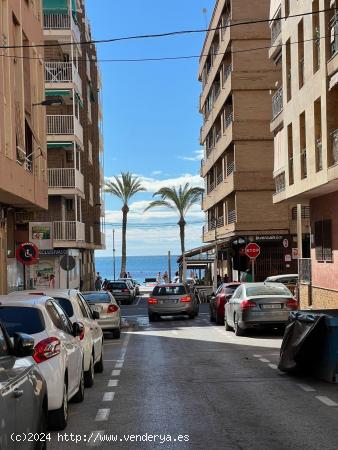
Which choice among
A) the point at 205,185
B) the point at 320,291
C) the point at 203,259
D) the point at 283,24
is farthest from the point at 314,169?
the point at 205,185

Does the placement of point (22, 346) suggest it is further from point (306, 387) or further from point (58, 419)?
point (306, 387)

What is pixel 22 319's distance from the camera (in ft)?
26.8

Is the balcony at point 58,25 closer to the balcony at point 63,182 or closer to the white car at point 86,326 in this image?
the balcony at point 63,182

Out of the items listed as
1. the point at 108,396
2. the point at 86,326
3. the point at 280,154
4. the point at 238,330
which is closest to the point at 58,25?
the point at 280,154

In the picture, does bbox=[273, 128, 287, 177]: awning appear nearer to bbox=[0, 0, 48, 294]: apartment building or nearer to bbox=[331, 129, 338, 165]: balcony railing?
bbox=[331, 129, 338, 165]: balcony railing

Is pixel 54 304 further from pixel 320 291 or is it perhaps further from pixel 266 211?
pixel 266 211

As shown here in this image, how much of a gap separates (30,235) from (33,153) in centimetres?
324

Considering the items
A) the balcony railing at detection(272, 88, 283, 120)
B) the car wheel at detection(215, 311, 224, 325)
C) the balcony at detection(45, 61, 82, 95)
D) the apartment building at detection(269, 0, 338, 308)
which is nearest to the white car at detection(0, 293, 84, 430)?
the apartment building at detection(269, 0, 338, 308)

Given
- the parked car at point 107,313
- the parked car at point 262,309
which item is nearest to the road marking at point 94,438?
the parked car at point 262,309

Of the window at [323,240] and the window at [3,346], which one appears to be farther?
the window at [323,240]

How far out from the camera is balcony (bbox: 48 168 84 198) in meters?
42.8

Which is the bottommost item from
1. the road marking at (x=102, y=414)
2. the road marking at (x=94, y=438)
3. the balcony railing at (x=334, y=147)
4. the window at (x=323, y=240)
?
the road marking at (x=102, y=414)

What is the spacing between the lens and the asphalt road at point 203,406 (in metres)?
7.10

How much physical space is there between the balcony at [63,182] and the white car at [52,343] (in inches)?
1331
